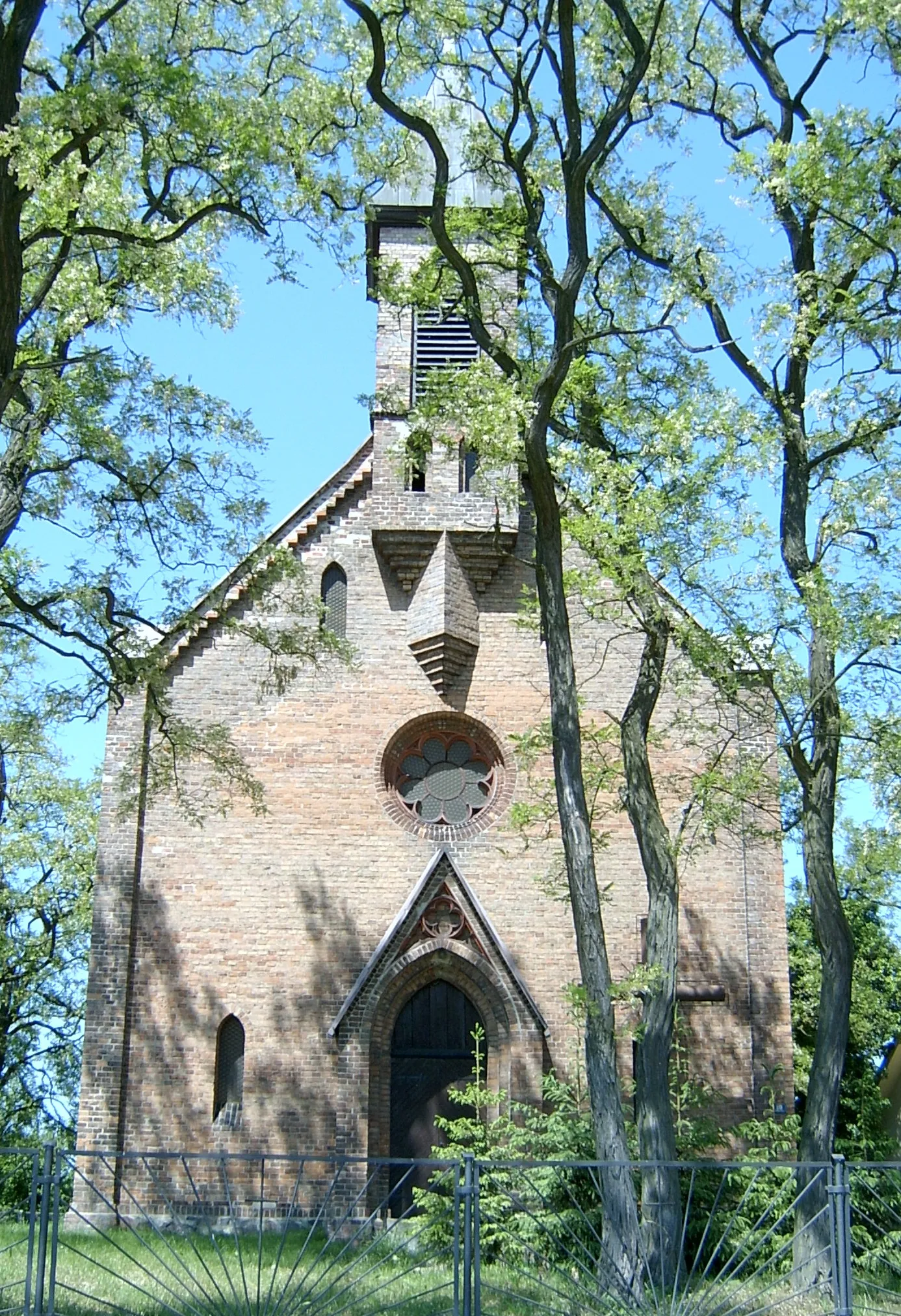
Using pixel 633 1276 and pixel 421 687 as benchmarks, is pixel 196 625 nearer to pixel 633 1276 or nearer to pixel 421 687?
pixel 421 687

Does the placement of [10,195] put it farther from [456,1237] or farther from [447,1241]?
[447,1241]

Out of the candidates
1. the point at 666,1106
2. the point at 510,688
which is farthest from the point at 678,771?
the point at 666,1106

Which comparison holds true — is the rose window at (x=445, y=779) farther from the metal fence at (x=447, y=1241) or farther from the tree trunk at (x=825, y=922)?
the tree trunk at (x=825, y=922)

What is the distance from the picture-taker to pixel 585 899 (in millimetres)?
13633

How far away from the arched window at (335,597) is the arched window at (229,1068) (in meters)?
5.13

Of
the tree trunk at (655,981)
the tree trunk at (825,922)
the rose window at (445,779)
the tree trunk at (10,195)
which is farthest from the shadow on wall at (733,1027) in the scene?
the tree trunk at (10,195)

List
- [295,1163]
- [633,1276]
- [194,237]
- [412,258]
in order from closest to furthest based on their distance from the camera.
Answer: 1. [633,1276]
2. [194,237]
3. [295,1163]
4. [412,258]

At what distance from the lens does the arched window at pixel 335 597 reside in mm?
20125

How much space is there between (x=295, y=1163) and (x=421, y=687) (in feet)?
Result: 19.7

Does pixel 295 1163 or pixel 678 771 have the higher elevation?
pixel 678 771

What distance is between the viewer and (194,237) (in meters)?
14.2

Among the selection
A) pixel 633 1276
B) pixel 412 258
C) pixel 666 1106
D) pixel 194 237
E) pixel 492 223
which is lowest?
pixel 633 1276

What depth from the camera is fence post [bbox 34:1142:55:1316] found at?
9.88m

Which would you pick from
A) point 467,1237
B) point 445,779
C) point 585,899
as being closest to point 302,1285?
point 467,1237
